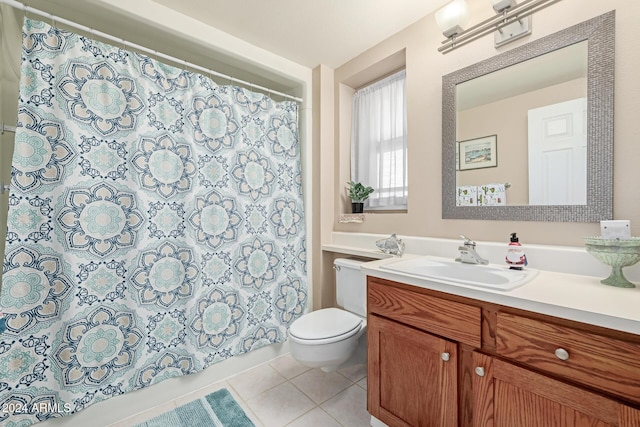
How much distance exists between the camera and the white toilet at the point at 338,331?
4.78 ft

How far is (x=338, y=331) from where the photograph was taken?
1531mm

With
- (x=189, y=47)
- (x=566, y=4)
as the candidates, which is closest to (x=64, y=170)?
(x=189, y=47)

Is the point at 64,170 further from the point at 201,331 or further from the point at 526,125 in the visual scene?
the point at 526,125

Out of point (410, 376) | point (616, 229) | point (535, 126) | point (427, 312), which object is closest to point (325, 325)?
point (410, 376)

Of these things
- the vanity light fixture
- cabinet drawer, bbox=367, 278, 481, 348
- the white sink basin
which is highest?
the vanity light fixture

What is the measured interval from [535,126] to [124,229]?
2163 millimetres

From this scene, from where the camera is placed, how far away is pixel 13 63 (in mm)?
1373

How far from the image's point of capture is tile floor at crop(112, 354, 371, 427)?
56.4 inches

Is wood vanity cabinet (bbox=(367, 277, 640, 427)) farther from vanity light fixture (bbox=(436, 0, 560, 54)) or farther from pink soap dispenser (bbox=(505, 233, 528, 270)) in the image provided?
vanity light fixture (bbox=(436, 0, 560, 54))

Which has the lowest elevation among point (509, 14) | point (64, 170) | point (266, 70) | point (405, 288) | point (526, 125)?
point (405, 288)

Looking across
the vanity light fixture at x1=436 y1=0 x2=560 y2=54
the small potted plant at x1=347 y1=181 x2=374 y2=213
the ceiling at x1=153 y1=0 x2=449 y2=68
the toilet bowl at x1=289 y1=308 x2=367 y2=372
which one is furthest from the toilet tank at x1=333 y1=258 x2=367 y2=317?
the ceiling at x1=153 y1=0 x2=449 y2=68

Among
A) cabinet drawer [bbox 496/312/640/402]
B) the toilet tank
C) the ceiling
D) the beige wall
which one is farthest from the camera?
the toilet tank

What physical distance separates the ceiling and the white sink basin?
1498mm

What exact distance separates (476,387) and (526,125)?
1.20 meters
